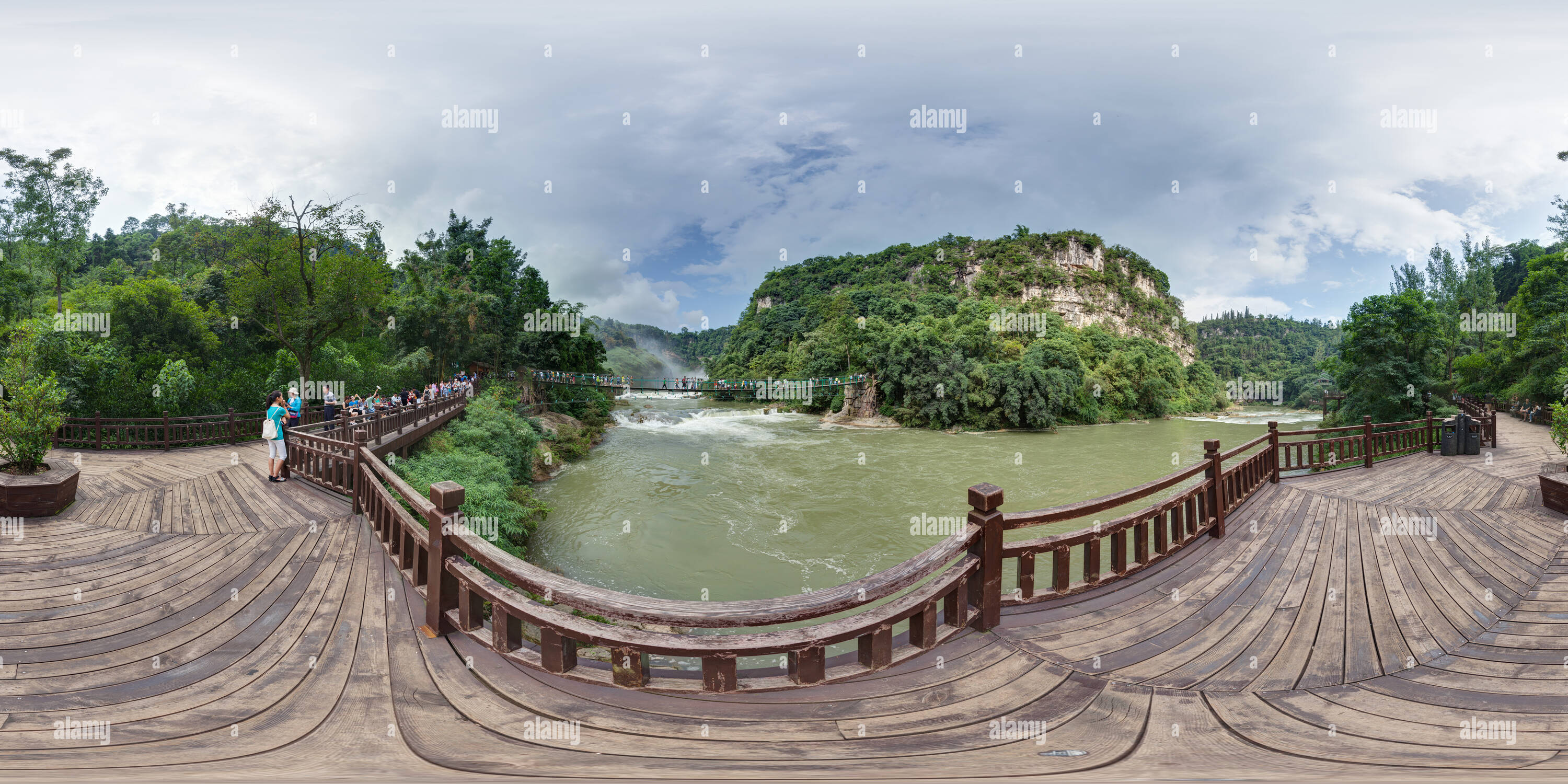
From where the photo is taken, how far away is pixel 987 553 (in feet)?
10.3

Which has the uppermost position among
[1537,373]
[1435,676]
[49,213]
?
[49,213]

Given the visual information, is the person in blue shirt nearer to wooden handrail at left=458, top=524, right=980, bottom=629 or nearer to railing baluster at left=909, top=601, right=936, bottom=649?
wooden handrail at left=458, top=524, right=980, bottom=629

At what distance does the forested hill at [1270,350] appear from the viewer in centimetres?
6191

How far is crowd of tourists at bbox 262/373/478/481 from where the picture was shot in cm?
812

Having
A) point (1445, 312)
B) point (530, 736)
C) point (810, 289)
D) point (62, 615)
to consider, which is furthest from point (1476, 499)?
point (810, 289)

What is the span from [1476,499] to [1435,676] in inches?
252

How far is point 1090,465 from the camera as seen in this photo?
20.8 metres

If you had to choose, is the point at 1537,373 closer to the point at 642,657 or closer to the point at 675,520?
the point at 675,520

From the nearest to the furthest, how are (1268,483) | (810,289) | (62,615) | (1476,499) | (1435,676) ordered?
(1435,676) < (62,615) < (1476,499) < (1268,483) < (810,289)

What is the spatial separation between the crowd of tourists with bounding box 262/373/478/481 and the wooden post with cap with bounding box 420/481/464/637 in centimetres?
669

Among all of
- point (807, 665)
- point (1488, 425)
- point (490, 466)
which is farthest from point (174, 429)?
point (1488, 425)

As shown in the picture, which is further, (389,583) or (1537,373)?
(1537,373)

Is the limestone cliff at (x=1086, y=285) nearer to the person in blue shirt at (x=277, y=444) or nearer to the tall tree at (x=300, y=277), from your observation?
the tall tree at (x=300, y=277)

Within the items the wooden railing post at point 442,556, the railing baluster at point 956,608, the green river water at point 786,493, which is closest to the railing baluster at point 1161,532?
the railing baluster at point 956,608
